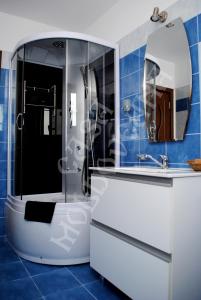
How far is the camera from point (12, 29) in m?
2.68

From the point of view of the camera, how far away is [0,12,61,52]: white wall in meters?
2.62

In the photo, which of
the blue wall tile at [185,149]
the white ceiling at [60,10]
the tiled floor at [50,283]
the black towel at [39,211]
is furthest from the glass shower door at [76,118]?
the blue wall tile at [185,149]

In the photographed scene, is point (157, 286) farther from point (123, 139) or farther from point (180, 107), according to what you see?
A: point (123, 139)

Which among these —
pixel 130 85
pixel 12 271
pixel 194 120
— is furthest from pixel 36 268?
pixel 130 85

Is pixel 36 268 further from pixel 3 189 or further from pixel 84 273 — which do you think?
pixel 3 189

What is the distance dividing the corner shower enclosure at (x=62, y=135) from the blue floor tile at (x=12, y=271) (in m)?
0.14

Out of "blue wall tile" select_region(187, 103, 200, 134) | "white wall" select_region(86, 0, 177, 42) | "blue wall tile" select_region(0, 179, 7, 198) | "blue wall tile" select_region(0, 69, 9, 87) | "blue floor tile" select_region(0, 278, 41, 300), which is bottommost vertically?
"blue floor tile" select_region(0, 278, 41, 300)

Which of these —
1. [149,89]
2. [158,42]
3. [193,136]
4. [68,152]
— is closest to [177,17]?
[158,42]

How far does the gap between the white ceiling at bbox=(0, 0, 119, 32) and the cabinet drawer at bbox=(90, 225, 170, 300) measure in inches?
88.1

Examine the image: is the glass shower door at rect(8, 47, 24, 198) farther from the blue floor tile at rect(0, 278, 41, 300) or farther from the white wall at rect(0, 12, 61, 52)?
the blue floor tile at rect(0, 278, 41, 300)

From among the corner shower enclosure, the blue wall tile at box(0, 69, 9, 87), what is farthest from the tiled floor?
the blue wall tile at box(0, 69, 9, 87)

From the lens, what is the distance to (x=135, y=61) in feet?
7.20

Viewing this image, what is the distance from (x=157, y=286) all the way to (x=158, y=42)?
Answer: 174cm

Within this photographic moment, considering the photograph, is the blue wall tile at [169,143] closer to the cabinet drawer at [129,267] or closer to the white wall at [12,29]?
the cabinet drawer at [129,267]
